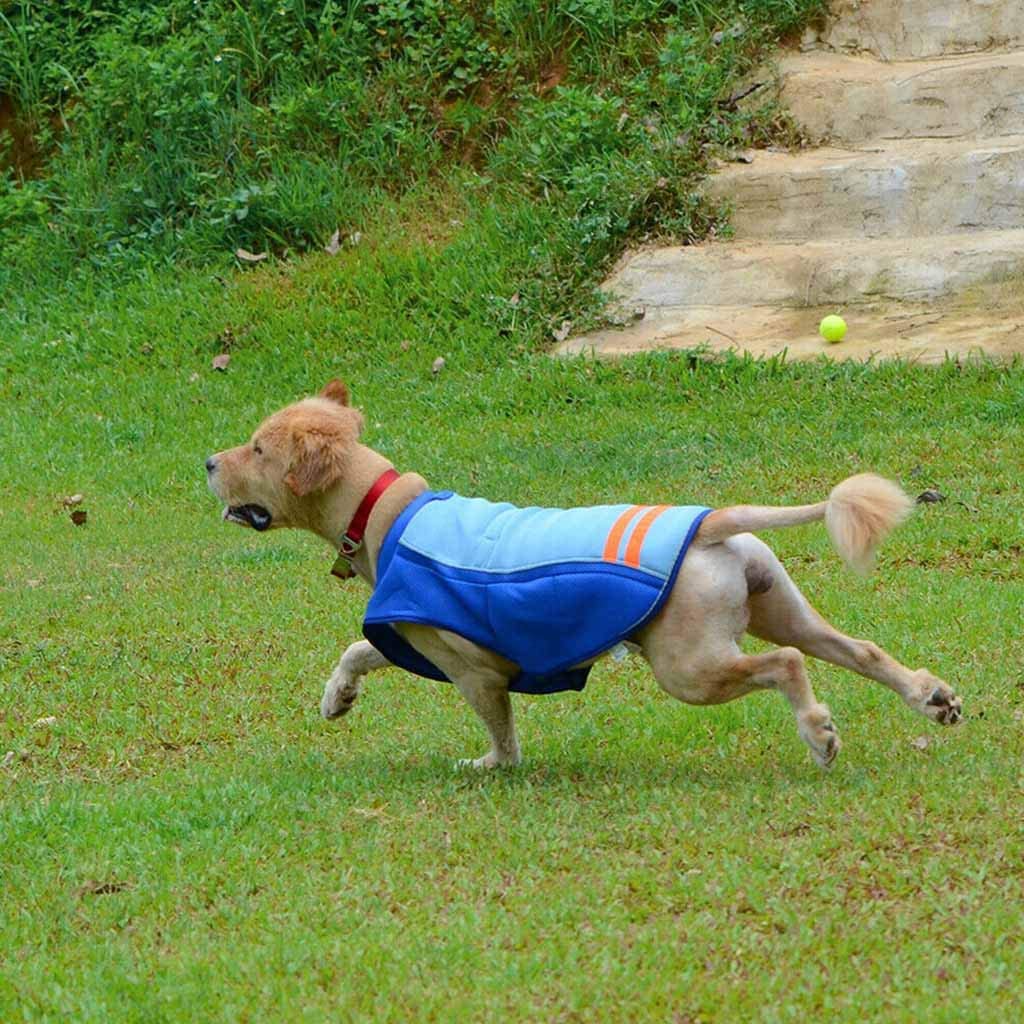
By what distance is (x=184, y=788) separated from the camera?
6.38m

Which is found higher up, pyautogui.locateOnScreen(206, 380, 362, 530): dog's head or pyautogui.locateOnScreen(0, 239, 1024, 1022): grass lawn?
pyautogui.locateOnScreen(206, 380, 362, 530): dog's head

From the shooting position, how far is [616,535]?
19.3ft

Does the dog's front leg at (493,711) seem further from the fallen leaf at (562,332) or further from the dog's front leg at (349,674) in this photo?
the fallen leaf at (562,332)

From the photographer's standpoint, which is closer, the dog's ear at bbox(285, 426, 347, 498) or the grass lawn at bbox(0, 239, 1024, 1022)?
the grass lawn at bbox(0, 239, 1024, 1022)

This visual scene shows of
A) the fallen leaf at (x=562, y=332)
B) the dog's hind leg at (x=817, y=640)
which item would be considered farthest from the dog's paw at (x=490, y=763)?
the fallen leaf at (x=562, y=332)

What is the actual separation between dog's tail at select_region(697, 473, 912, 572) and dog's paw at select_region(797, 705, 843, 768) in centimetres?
49

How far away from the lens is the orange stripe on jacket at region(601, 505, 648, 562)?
584cm

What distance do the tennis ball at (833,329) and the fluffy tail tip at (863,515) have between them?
741 cm

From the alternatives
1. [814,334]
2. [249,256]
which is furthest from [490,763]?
[249,256]

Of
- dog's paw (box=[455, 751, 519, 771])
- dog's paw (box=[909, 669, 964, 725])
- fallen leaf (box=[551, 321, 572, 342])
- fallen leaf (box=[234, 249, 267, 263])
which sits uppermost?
dog's paw (box=[909, 669, 964, 725])

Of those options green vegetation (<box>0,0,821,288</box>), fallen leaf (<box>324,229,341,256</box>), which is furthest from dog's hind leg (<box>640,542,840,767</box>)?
fallen leaf (<box>324,229,341,256</box>)

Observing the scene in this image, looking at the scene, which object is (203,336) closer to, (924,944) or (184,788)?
(184,788)

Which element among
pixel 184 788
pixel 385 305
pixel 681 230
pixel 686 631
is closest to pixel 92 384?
pixel 385 305

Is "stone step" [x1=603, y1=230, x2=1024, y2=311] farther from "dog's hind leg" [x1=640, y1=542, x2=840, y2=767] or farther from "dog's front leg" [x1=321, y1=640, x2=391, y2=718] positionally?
"dog's hind leg" [x1=640, y1=542, x2=840, y2=767]
